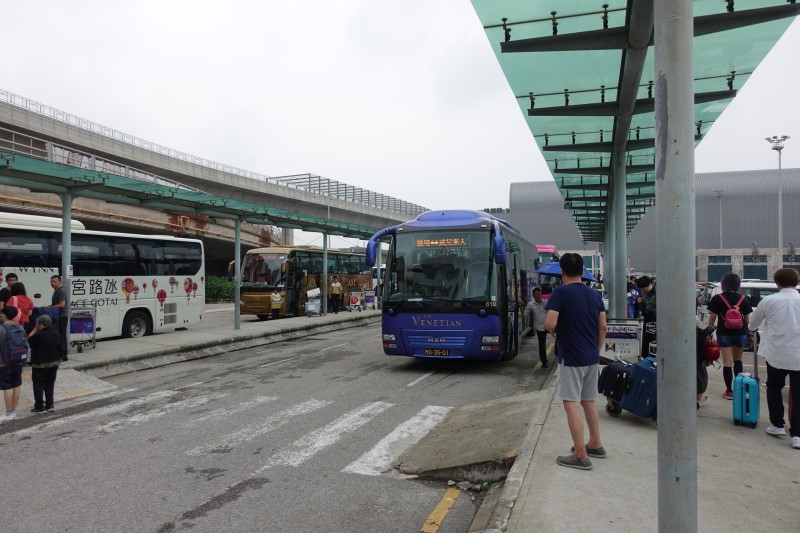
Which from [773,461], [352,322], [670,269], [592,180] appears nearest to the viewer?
[670,269]

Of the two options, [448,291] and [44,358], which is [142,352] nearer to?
[44,358]

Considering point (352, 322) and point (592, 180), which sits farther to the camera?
point (352, 322)

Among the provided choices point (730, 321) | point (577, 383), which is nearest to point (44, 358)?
point (577, 383)

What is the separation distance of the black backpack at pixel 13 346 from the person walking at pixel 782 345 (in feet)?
30.6

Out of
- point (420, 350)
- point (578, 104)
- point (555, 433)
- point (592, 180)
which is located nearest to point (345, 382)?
point (420, 350)

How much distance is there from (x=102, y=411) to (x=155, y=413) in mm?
923

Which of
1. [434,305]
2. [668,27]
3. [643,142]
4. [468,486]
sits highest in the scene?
[643,142]

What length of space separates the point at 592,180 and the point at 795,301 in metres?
10.3

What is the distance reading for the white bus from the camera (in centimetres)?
1292

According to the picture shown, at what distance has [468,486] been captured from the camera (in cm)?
496

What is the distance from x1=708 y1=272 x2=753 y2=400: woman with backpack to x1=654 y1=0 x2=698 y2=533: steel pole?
5382 millimetres

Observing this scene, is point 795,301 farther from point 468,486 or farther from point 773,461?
point 468,486

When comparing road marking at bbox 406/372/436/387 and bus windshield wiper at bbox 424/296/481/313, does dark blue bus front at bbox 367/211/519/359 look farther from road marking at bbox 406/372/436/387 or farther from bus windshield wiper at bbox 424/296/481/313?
road marking at bbox 406/372/436/387

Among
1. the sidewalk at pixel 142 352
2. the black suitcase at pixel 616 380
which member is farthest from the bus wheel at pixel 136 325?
the black suitcase at pixel 616 380
